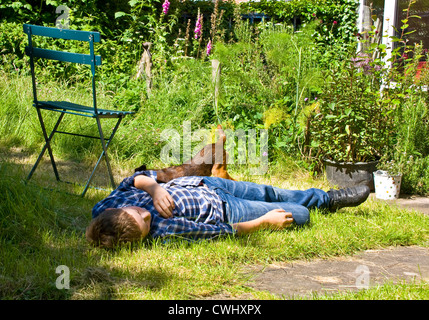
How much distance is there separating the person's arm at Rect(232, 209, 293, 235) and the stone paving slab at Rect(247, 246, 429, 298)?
0.37 m

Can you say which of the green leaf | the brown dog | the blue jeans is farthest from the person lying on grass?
the green leaf

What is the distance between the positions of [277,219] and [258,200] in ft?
0.99

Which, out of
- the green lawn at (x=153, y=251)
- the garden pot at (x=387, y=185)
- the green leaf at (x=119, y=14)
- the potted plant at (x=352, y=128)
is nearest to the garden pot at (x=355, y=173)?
the potted plant at (x=352, y=128)

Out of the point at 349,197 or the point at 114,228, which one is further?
the point at 349,197

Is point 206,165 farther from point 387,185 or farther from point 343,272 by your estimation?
point 387,185

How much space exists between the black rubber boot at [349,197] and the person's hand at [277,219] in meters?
0.53

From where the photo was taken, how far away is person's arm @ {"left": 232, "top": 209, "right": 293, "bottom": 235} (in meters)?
2.99

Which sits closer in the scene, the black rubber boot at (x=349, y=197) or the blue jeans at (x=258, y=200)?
the blue jeans at (x=258, y=200)

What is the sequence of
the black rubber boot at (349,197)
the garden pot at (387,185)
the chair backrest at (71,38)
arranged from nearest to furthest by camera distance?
the black rubber boot at (349,197)
the chair backrest at (71,38)
the garden pot at (387,185)

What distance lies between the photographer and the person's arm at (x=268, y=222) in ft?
9.82

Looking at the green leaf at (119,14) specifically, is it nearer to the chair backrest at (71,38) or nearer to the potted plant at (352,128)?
the chair backrest at (71,38)

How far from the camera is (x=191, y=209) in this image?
2906mm

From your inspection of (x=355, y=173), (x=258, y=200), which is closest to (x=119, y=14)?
(x=355, y=173)

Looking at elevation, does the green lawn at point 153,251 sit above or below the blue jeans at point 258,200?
below
